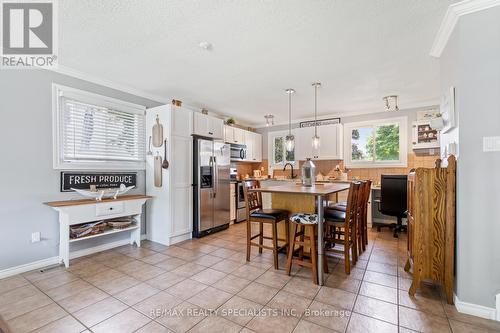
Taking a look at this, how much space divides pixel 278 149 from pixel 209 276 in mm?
4328

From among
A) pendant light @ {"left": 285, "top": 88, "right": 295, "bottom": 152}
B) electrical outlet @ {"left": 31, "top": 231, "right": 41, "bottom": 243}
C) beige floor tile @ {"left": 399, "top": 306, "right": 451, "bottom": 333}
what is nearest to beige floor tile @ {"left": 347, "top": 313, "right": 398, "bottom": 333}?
beige floor tile @ {"left": 399, "top": 306, "right": 451, "bottom": 333}

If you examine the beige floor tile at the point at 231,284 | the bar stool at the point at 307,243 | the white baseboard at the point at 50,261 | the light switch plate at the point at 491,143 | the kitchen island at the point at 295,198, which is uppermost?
the light switch plate at the point at 491,143

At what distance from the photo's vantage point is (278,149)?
642 centimetres

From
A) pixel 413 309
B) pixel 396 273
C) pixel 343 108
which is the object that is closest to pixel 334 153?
pixel 343 108

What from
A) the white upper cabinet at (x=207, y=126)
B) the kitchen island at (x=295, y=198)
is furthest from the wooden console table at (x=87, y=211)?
the kitchen island at (x=295, y=198)

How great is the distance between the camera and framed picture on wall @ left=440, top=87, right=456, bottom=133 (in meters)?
2.06

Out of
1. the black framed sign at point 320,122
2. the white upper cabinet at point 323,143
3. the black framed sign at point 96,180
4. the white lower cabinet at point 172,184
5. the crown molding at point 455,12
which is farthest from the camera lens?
the black framed sign at point 320,122

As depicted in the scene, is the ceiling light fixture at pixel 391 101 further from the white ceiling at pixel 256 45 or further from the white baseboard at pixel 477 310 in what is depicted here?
the white baseboard at pixel 477 310

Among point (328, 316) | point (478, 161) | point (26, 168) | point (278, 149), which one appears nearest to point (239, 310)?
point (328, 316)

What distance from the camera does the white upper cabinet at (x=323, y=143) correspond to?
536 centimetres

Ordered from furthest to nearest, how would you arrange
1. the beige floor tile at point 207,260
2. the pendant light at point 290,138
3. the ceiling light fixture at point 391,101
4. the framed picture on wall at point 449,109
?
the ceiling light fixture at point 391,101 → the pendant light at point 290,138 → the beige floor tile at point 207,260 → the framed picture on wall at point 449,109

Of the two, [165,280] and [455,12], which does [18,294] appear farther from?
[455,12]

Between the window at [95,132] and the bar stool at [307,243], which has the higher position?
the window at [95,132]

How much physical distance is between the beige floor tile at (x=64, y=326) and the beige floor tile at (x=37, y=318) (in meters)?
0.06
